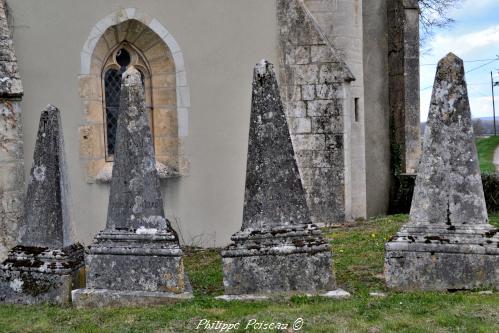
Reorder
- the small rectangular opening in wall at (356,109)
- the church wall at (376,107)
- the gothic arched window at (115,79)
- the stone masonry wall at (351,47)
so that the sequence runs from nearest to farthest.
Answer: the gothic arched window at (115,79), the stone masonry wall at (351,47), the small rectangular opening in wall at (356,109), the church wall at (376,107)

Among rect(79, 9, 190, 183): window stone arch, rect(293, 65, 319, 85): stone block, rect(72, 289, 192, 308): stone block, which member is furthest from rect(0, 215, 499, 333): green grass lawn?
rect(293, 65, 319, 85): stone block

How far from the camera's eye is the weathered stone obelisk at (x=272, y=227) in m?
5.58

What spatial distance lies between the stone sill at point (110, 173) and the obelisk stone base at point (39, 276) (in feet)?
10.9

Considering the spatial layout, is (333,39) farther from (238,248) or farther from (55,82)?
(238,248)

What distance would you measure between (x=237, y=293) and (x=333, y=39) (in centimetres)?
696

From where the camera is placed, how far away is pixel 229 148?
9.79 meters

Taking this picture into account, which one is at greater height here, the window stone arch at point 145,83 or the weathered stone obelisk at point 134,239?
the window stone arch at point 145,83

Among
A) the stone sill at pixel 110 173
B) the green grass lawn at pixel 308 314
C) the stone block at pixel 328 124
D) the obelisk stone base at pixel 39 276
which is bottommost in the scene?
the green grass lawn at pixel 308 314

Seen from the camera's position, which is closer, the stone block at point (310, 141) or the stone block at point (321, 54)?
the stone block at point (321, 54)

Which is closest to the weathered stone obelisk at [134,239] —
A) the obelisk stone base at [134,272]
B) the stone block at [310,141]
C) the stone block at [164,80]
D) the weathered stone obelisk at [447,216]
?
the obelisk stone base at [134,272]

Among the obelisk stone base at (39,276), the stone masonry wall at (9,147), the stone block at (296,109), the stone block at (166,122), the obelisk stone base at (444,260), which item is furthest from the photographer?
the stone block at (296,109)

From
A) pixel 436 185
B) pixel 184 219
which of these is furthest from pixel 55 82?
pixel 436 185

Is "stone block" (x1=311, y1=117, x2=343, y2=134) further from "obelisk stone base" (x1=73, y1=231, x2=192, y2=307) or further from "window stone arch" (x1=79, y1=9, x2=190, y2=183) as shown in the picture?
"obelisk stone base" (x1=73, y1=231, x2=192, y2=307)

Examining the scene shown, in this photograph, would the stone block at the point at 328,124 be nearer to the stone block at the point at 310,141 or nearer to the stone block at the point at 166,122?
the stone block at the point at 310,141
